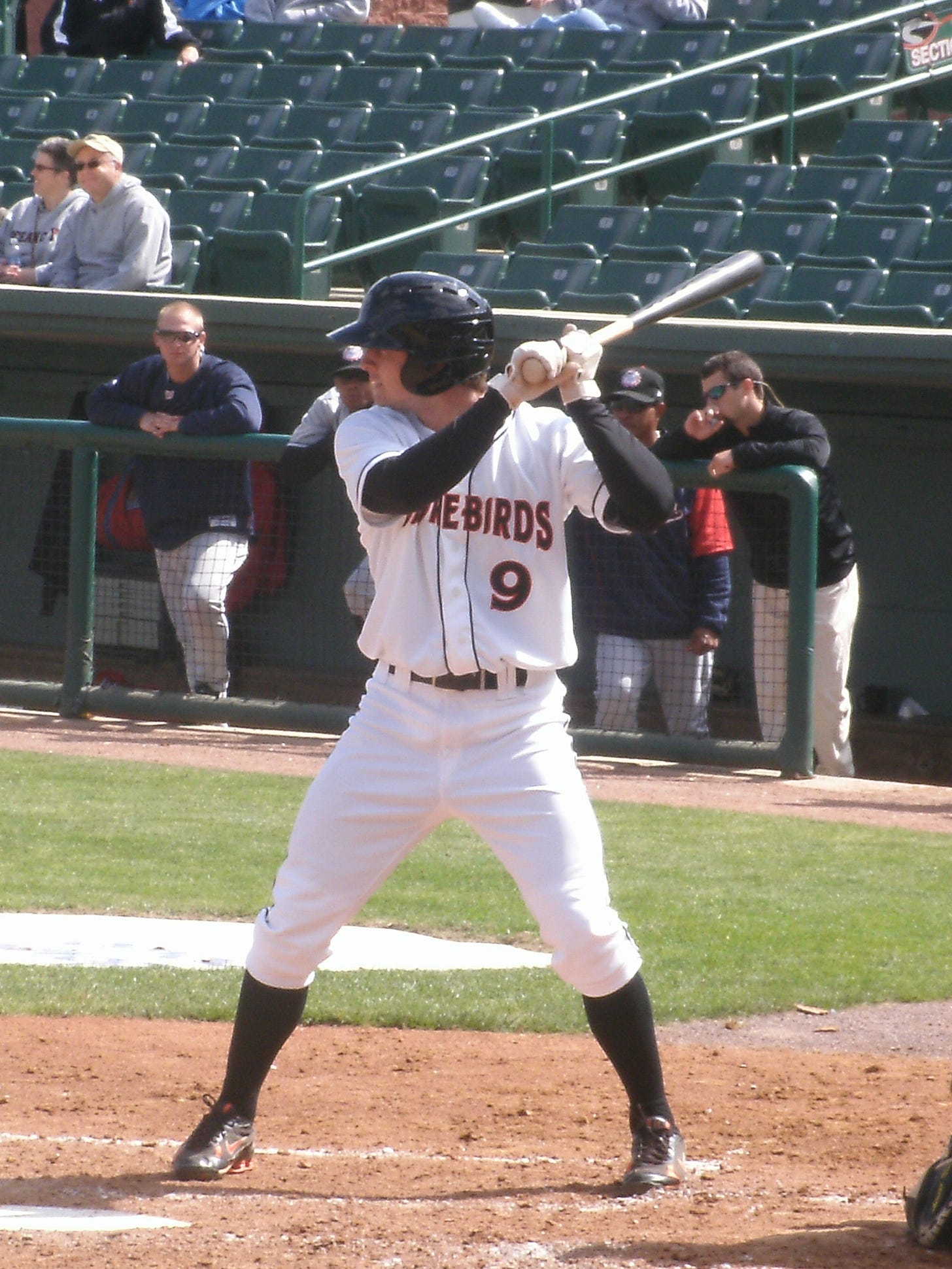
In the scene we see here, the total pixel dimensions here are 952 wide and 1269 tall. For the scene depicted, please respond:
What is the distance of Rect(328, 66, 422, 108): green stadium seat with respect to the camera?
13.2 metres

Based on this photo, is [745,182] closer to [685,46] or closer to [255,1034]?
[685,46]

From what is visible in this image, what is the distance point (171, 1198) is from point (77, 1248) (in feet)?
0.91

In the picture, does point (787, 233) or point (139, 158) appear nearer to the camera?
point (787, 233)

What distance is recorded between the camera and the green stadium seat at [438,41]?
13938 mm

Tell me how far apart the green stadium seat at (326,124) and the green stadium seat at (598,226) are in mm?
2138

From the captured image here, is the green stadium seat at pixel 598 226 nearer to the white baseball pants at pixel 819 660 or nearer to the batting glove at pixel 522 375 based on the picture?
the white baseball pants at pixel 819 660

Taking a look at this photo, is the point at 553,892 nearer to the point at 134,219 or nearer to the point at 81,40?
the point at 134,219

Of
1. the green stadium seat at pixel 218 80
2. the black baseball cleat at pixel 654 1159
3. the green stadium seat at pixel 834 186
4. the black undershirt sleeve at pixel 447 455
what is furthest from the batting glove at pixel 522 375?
the green stadium seat at pixel 218 80

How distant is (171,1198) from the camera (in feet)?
10.3

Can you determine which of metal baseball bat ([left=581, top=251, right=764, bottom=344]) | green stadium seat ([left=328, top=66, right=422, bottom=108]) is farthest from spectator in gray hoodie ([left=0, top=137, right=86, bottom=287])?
metal baseball bat ([left=581, top=251, right=764, bottom=344])

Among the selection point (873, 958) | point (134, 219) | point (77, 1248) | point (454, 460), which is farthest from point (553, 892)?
point (134, 219)

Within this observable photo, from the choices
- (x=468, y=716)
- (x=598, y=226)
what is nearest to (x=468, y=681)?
(x=468, y=716)

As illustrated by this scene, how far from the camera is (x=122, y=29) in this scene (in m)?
14.4

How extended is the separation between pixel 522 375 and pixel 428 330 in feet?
0.87
